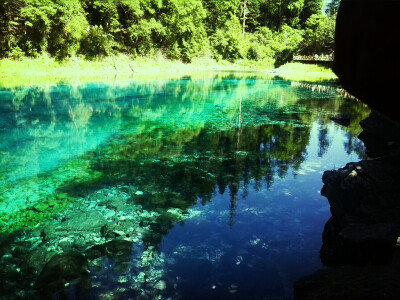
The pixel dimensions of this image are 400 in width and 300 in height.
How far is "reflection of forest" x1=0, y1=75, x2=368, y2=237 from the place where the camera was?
1034cm

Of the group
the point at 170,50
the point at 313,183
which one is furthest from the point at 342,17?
the point at 170,50

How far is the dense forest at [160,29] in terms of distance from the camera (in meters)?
41.0

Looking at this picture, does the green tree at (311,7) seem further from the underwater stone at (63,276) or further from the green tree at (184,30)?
the underwater stone at (63,276)

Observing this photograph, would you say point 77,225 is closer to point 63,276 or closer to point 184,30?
point 63,276

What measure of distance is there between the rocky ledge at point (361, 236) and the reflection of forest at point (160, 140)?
2867 millimetres

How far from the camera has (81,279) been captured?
18.7ft

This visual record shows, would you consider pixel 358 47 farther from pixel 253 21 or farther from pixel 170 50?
pixel 253 21

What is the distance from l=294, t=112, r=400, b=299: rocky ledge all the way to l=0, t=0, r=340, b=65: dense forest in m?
43.7

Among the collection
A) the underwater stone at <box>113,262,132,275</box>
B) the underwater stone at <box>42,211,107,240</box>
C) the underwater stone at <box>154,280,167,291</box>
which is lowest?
the underwater stone at <box>154,280,167,291</box>

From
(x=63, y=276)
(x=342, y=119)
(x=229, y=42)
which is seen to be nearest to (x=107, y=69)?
(x=229, y=42)

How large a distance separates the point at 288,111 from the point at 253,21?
7443 centimetres

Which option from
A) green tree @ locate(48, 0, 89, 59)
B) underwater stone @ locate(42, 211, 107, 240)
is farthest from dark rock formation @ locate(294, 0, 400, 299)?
green tree @ locate(48, 0, 89, 59)

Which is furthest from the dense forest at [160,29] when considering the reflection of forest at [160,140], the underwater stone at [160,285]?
the underwater stone at [160,285]

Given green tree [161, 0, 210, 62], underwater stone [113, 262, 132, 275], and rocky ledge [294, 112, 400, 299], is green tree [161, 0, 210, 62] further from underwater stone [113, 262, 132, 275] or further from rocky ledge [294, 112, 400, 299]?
underwater stone [113, 262, 132, 275]
